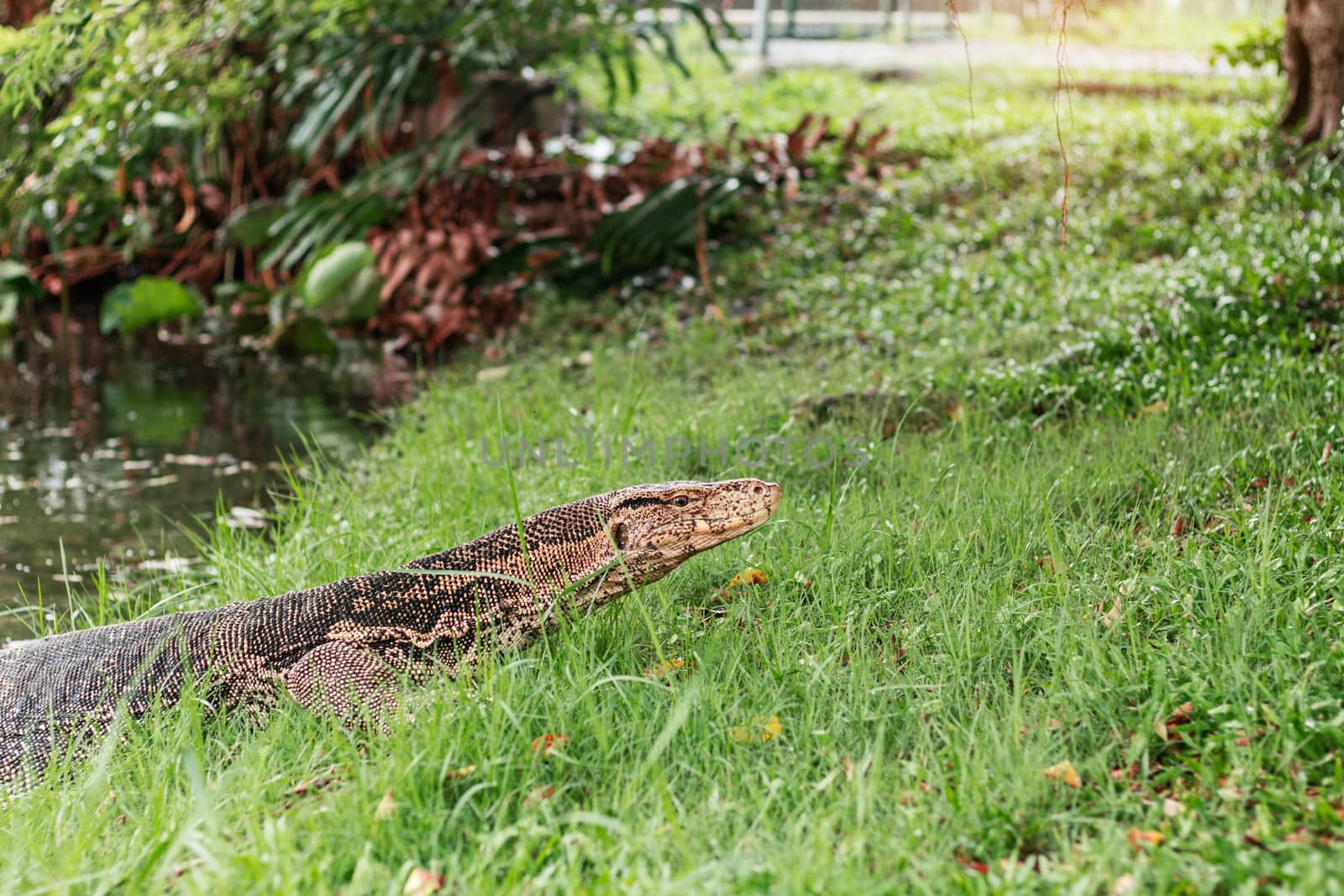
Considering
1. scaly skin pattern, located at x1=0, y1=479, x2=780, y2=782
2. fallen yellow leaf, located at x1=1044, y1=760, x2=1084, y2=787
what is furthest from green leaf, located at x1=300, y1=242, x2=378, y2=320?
fallen yellow leaf, located at x1=1044, y1=760, x2=1084, y2=787

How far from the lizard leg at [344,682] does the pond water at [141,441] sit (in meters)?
1.50

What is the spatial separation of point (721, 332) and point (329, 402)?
8.46 feet

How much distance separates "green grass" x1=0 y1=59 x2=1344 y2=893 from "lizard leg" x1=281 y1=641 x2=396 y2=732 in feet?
0.22

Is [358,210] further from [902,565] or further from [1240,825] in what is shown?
[1240,825]

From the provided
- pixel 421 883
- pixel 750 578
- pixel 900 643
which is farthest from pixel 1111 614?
pixel 421 883

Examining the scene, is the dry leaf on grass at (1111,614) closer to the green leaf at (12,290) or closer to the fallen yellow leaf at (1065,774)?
the fallen yellow leaf at (1065,774)

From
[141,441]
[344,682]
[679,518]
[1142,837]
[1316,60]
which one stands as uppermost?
[1316,60]

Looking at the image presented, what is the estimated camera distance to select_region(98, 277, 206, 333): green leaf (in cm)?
968

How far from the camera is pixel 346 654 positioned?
3.31m

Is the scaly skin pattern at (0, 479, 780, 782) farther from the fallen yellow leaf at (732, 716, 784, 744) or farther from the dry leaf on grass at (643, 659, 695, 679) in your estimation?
the fallen yellow leaf at (732, 716, 784, 744)

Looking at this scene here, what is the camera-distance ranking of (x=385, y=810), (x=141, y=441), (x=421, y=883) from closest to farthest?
(x=421, y=883)
(x=385, y=810)
(x=141, y=441)

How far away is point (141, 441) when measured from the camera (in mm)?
7070

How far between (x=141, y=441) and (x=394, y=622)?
4.39 meters

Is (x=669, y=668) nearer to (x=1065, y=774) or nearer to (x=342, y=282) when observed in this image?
(x=1065, y=774)
